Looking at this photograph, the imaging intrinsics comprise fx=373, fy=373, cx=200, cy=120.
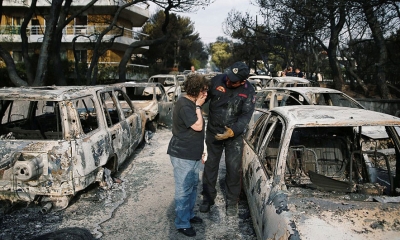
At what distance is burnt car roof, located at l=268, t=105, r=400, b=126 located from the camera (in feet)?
11.7

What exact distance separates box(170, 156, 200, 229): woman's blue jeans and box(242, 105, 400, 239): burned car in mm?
650

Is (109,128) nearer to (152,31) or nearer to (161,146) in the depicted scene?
(161,146)

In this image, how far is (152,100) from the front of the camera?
10.8 metres

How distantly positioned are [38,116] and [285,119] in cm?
421

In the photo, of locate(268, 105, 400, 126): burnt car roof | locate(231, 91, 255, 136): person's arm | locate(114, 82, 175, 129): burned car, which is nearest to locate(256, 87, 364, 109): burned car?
locate(114, 82, 175, 129): burned car

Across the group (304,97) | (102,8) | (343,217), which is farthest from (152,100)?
(102,8)

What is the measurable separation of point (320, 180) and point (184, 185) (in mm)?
1387

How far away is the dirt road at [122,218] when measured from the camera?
418cm

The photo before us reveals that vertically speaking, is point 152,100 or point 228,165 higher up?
point 152,100

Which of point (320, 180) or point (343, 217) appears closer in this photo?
point (343, 217)

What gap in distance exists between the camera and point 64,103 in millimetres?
4789

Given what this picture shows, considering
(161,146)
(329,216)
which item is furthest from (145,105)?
(329,216)

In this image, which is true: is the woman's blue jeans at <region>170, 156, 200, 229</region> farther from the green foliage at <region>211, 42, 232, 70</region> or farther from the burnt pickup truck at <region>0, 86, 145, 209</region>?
the green foliage at <region>211, 42, 232, 70</region>

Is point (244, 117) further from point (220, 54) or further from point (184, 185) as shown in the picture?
point (220, 54)
